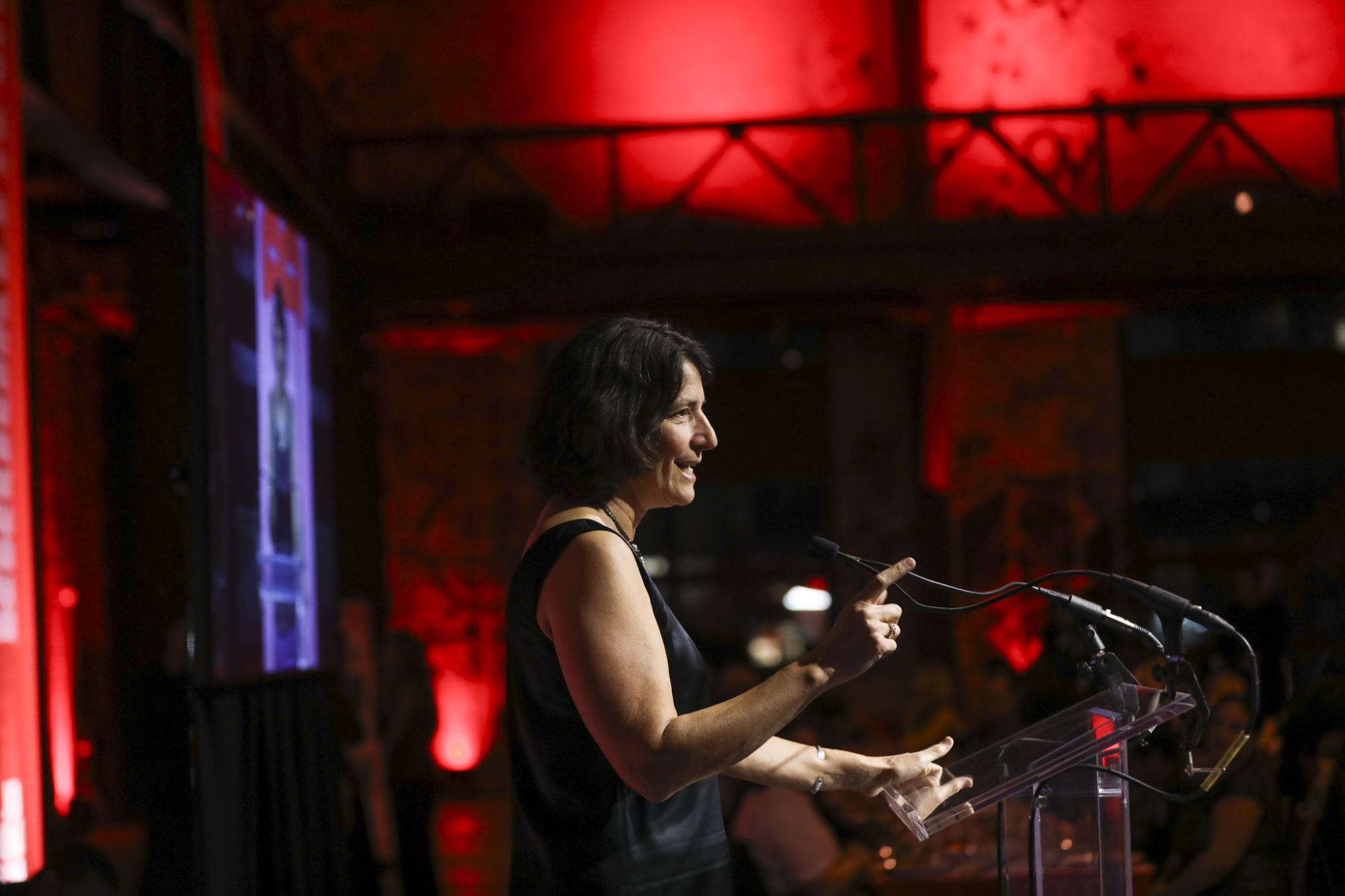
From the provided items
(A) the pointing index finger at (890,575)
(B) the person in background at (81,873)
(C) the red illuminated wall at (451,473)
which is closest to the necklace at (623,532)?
(A) the pointing index finger at (890,575)

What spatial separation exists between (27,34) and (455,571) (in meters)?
4.98

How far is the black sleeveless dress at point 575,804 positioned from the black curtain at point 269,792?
6.65 ft

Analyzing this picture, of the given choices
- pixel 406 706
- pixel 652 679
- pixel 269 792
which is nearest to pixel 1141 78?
pixel 406 706

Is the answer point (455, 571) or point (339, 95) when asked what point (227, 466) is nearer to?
point (455, 571)

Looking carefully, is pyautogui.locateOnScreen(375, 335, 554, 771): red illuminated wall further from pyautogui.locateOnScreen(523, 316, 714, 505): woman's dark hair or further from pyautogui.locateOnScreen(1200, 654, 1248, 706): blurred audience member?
pyautogui.locateOnScreen(523, 316, 714, 505): woman's dark hair

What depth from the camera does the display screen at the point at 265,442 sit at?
319 cm

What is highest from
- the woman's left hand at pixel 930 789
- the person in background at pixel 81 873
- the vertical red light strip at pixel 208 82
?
the vertical red light strip at pixel 208 82

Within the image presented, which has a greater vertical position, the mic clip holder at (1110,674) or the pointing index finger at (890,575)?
the pointing index finger at (890,575)

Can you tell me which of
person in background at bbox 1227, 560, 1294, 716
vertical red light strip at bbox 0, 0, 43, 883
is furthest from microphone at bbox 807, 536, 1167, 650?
person in background at bbox 1227, 560, 1294, 716

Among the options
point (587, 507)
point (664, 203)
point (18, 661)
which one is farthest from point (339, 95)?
point (587, 507)

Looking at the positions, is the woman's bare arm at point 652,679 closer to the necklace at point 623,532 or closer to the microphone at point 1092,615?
the necklace at point 623,532

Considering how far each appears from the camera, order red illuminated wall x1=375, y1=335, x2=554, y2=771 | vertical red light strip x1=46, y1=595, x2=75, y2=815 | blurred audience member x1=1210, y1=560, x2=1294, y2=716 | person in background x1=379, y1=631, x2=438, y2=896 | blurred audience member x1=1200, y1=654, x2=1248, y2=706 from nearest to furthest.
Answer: blurred audience member x1=1200, y1=654, x2=1248, y2=706
blurred audience member x1=1210, y1=560, x2=1294, y2=716
vertical red light strip x1=46, y1=595, x2=75, y2=815
person in background x1=379, y1=631, x2=438, y2=896
red illuminated wall x1=375, y1=335, x2=554, y2=771

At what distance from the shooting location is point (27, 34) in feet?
10.2

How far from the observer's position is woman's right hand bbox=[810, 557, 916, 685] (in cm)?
118
